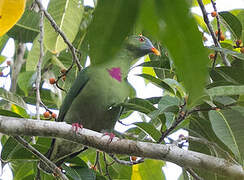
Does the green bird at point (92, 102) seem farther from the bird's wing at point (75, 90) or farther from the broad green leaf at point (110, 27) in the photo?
the broad green leaf at point (110, 27)

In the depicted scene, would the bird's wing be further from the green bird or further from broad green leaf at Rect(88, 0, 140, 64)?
broad green leaf at Rect(88, 0, 140, 64)

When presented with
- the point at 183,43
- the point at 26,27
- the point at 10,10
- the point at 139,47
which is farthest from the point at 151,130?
the point at 183,43

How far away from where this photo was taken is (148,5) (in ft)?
2.10

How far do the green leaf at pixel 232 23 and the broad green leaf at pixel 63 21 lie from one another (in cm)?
125

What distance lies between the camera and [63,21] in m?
3.66

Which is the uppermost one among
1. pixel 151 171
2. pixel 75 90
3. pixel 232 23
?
→ pixel 232 23

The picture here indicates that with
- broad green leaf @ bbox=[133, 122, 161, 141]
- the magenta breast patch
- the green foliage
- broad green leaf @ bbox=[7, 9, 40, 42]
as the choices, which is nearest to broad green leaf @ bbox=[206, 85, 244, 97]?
the green foliage

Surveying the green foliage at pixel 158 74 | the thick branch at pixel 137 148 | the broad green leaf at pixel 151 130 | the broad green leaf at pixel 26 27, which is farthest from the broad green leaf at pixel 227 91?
the broad green leaf at pixel 26 27

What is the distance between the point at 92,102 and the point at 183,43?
2450mm

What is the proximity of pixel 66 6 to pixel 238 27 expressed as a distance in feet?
4.95

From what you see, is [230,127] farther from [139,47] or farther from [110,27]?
[110,27]

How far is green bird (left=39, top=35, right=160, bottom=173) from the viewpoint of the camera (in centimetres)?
305

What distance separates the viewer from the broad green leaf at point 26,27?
141 inches

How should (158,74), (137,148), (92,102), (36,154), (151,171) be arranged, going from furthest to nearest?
(158,74) → (92,102) → (151,171) → (36,154) → (137,148)
